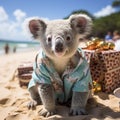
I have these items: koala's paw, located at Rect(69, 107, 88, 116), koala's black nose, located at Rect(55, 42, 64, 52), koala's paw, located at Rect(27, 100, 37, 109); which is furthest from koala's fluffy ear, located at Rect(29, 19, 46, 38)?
koala's paw, located at Rect(69, 107, 88, 116)

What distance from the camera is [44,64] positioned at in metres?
3.09

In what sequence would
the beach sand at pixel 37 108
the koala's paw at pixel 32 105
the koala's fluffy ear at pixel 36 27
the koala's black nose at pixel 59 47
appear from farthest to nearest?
the koala's paw at pixel 32 105 < the koala's fluffy ear at pixel 36 27 < the beach sand at pixel 37 108 < the koala's black nose at pixel 59 47

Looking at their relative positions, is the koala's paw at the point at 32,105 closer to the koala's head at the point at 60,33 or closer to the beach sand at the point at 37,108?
the beach sand at the point at 37,108

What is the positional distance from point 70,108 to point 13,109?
655 millimetres

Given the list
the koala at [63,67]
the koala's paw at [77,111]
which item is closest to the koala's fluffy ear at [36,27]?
the koala at [63,67]

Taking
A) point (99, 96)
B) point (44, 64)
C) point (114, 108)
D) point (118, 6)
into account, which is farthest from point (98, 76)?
point (118, 6)

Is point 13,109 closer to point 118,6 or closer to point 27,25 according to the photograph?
point 27,25

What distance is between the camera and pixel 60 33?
9.32ft

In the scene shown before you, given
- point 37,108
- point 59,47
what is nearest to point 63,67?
point 59,47

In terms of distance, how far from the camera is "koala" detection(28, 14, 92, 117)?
296 cm

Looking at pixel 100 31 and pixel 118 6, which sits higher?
pixel 118 6

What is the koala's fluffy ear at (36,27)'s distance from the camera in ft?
10.0

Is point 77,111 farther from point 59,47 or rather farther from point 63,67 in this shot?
point 59,47

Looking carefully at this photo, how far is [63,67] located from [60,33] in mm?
453
